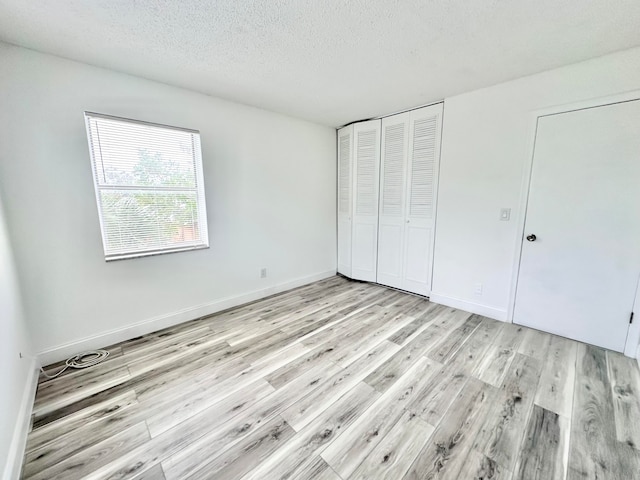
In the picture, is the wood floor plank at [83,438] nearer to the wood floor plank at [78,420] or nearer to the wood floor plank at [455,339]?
the wood floor plank at [78,420]

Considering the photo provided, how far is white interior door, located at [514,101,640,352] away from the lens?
205 centimetres

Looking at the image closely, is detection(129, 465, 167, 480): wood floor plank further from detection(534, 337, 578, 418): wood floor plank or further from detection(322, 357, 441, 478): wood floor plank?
detection(534, 337, 578, 418): wood floor plank

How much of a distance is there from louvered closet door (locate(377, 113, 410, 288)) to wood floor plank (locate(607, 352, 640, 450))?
2028 millimetres

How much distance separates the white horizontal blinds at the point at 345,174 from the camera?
393 cm

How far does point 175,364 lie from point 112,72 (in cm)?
251

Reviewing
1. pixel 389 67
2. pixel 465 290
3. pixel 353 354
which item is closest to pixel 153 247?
pixel 353 354

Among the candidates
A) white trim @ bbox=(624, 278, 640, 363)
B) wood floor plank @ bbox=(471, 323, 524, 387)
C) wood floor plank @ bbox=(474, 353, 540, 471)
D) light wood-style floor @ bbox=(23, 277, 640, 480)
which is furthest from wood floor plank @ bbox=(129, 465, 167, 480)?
white trim @ bbox=(624, 278, 640, 363)

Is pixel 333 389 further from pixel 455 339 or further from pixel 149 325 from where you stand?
pixel 149 325

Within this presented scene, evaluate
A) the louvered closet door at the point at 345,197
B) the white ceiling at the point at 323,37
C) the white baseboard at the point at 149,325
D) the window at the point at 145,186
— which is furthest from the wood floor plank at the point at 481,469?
the louvered closet door at the point at 345,197

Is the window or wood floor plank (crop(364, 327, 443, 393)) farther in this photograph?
the window

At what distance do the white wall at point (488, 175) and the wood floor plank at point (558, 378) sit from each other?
52 cm

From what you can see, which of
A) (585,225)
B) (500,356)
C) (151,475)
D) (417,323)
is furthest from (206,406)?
(585,225)

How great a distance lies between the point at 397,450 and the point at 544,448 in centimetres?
78

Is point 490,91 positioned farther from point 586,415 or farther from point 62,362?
point 62,362
